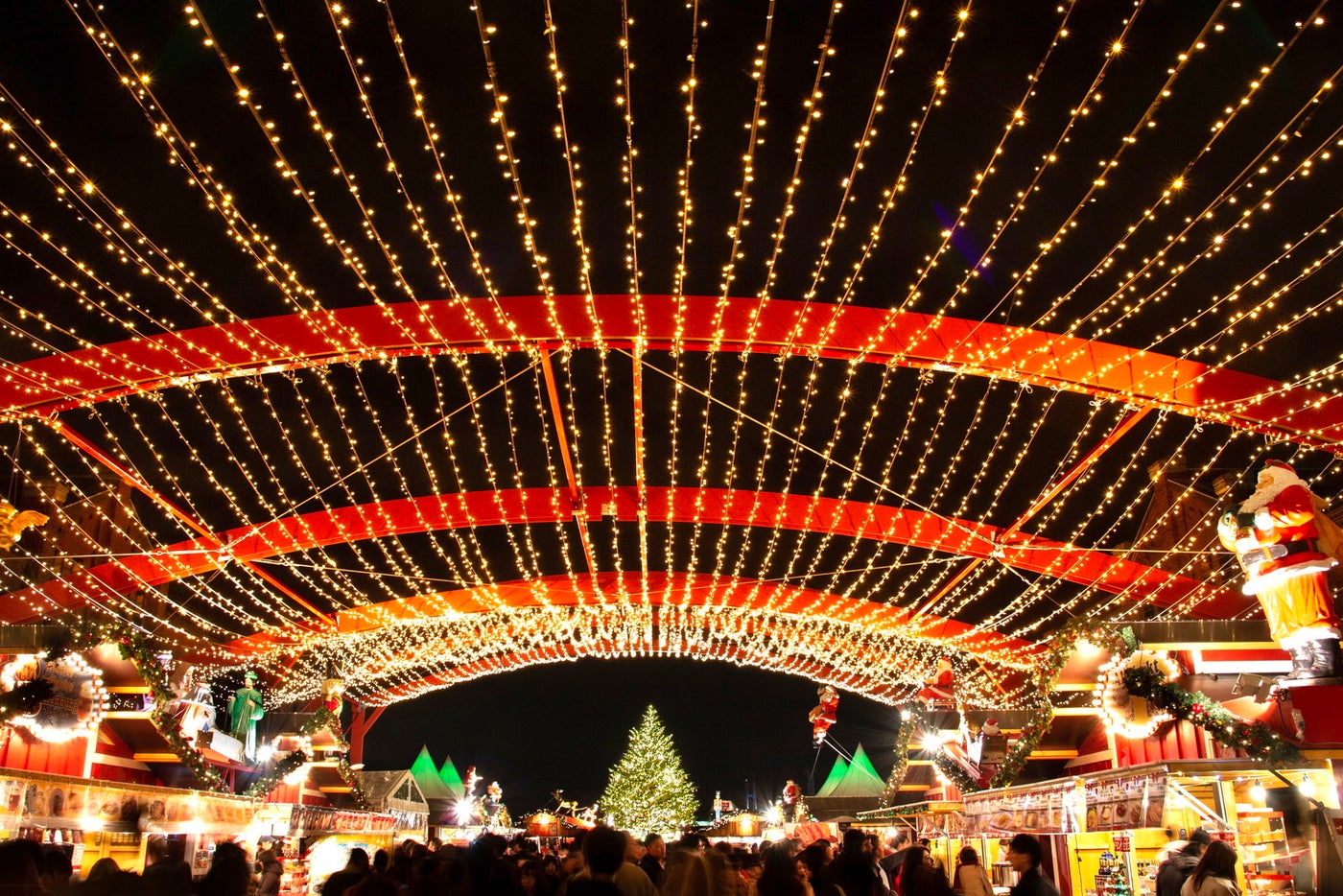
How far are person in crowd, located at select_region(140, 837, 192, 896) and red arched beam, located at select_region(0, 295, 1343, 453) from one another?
4.55 m

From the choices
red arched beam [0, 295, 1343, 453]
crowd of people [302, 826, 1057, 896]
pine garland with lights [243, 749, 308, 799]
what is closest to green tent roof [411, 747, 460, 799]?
pine garland with lights [243, 749, 308, 799]

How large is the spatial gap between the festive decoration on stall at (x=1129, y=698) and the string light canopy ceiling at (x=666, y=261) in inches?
52.8

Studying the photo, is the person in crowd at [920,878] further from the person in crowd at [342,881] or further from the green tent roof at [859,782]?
the green tent roof at [859,782]

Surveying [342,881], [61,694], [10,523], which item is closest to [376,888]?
[342,881]

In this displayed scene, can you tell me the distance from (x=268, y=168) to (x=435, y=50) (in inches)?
73.9

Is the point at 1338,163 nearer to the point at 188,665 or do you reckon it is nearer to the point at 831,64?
the point at 831,64

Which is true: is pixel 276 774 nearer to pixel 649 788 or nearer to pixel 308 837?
pixel 308 837

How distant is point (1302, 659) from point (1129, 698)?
2043 millimetres

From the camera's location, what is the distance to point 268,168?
23.6 ft

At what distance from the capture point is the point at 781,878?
3646 millimetres

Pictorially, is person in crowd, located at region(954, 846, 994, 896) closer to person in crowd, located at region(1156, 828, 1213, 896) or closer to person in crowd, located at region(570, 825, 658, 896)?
person in crowd, located at region(1156, 828, 1213, 896)

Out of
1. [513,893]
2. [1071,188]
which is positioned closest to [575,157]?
[1071,188]

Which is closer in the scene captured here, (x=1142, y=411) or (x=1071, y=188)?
(x=1071, y=188)

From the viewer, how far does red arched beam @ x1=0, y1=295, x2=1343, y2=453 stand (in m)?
8.91
